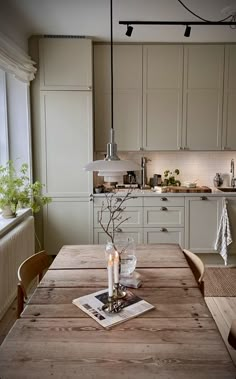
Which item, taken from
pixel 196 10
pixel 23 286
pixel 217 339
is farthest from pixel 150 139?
pixel 217 339

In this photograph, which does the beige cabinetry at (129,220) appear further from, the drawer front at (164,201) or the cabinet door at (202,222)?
the cabinet door at (202,222)

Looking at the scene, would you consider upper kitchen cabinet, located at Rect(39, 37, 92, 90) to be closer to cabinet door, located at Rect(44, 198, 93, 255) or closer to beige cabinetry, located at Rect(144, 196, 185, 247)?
cabinet door, located at Rect(44, 198, 93, 255)

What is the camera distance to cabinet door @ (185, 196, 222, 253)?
381 cm

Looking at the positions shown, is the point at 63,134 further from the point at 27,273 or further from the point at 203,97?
A: the point at 27,273

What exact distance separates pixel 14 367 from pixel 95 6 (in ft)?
9.00

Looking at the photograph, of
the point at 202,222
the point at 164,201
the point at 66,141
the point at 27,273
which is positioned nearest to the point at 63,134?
the point at 66,141

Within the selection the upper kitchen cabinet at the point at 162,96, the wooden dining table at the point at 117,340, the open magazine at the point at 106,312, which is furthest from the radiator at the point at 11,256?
the upper kitchen cabinet at the point at 162,96

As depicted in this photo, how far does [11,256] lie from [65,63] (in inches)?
84.4

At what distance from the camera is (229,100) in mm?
3877

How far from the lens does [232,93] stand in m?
3.87

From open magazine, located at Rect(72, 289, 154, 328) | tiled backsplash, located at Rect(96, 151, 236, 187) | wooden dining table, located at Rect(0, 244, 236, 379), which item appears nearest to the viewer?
wooden dining table, located at Rect(0, 244, 236, 379)

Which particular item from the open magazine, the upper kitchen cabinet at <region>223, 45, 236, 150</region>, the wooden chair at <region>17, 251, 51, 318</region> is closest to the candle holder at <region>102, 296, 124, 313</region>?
the open magazine

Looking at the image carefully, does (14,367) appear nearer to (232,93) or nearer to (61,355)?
(61,355)

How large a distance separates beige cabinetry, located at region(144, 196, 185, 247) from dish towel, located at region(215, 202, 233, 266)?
431mm
